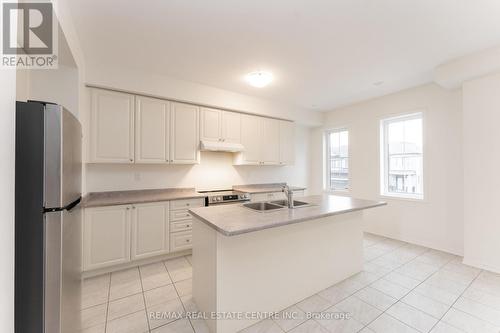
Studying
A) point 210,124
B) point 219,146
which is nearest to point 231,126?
point 210,124

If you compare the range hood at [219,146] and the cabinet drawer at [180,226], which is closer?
the cabinet drawer at [180,226]

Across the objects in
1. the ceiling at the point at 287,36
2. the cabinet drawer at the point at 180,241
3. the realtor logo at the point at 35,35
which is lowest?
the cabinet drawer at the point at 180,241

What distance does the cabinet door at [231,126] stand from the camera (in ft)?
12.3

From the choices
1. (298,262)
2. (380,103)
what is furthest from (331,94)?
(298,262)

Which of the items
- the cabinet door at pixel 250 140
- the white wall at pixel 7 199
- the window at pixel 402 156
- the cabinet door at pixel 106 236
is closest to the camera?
the white wall at pixel 7 199

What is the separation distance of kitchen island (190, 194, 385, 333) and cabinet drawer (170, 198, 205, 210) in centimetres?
112

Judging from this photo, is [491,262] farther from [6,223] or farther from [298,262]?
[6,223]

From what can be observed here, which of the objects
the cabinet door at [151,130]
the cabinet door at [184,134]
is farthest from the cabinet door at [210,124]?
the cabinet door at [151,130]

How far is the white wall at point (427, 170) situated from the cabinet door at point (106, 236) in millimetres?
4317

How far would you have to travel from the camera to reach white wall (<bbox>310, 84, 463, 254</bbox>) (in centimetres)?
316

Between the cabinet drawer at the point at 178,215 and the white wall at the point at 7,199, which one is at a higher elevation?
the white wall at the point at 7,199

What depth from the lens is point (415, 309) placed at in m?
1.93

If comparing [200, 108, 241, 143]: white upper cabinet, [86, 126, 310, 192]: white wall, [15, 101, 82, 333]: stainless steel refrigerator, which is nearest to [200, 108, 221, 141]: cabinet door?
[200, 108, 241, 143]: white upper cabinet

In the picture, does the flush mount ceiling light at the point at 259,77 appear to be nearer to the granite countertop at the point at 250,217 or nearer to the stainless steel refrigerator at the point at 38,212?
the granite countertop at the point at 250,217
